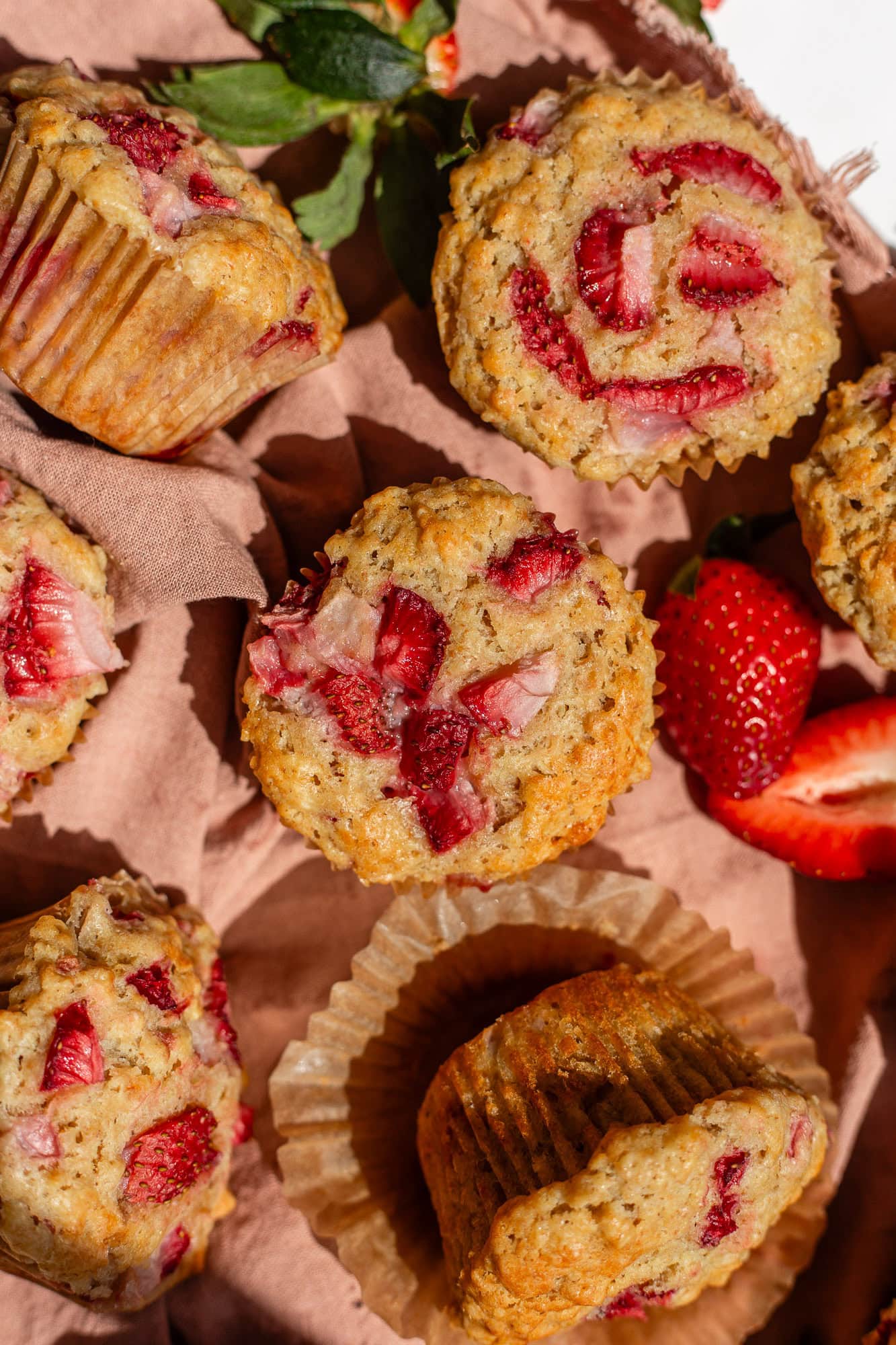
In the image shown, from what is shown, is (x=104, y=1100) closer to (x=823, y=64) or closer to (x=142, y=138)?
(x=142, y=138)

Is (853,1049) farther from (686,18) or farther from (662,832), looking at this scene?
(686,18)

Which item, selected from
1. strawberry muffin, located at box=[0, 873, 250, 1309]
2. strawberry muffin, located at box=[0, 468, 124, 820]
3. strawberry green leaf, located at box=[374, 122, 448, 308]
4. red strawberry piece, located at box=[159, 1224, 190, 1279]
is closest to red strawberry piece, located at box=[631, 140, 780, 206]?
strawberry green leaf, located at box=[374, 122, 448, 308]

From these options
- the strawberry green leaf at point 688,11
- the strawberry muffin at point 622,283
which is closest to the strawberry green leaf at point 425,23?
the strawberry muffin at point 622,283

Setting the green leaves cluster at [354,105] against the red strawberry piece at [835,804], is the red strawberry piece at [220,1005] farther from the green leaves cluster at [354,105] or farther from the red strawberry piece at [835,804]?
the green leaves cluster at [354,105]

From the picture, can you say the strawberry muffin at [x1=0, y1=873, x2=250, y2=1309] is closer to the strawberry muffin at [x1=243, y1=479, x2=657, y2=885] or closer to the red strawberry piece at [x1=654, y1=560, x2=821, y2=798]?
the strawberry muffin at [x1=243, y1=479, x2=657, y2=885]

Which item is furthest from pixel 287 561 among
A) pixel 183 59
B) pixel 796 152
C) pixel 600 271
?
pixel 796 152

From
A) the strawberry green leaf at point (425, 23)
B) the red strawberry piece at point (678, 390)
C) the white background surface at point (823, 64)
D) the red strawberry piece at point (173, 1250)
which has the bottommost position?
the red strawberry piece at point (173, 1250)
